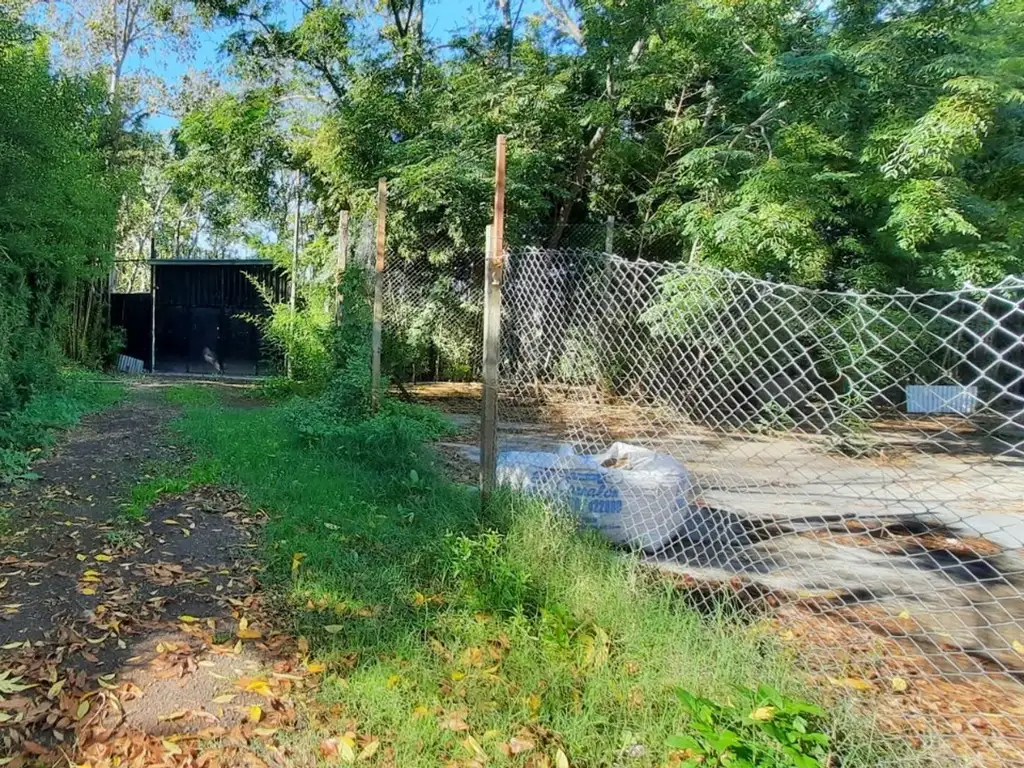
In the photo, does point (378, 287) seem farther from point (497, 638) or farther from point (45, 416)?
point (497, 638)

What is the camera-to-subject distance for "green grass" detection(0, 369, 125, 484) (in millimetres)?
3630

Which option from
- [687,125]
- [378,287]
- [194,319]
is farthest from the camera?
[194,319]

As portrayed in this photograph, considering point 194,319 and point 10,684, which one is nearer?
point 10,684

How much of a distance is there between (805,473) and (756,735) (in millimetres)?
3225

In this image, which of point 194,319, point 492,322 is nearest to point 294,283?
point 194,319

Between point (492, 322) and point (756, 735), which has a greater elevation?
point (492, 322)

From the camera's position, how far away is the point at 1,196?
412cm

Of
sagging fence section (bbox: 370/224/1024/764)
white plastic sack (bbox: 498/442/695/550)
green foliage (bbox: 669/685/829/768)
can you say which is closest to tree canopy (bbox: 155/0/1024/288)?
sagging fence section (bbox: 370/224/1024/764)

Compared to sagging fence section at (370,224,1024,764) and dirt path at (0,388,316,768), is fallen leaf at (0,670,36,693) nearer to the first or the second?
dirt path at (0,388,316,768)

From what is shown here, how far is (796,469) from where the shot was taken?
10.9 ft

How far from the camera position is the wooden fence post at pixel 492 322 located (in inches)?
102

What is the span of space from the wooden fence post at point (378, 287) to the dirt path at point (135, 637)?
1.47 m

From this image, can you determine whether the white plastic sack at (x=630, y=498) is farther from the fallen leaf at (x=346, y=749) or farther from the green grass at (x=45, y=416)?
the green grass at (x=45, y=416)

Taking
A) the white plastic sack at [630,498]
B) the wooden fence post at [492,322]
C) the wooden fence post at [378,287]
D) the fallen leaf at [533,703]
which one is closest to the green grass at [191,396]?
the wooden fence post at [378,287]
